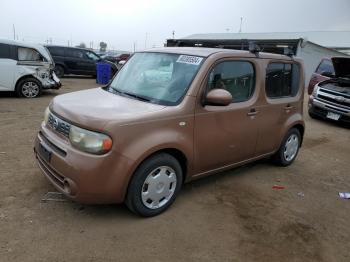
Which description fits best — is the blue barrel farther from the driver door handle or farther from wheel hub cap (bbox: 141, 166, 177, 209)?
wheel hub cap (bbox: 141, 166, 177, 209)

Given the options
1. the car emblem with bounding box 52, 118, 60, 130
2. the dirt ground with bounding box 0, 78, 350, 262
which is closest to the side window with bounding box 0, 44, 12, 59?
the dirt ground with bounding box 0, 78, 350, 262

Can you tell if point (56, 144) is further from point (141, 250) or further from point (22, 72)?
point (22, 72)

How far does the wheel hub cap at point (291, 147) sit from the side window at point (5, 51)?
860 cm

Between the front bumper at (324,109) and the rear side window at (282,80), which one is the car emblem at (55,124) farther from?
the front bumper at (324,109)

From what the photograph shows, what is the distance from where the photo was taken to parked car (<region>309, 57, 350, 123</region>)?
9938 mm

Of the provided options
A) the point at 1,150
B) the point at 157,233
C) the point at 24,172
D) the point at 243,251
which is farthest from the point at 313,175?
the point at 1,150

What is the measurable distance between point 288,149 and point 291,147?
98 mm

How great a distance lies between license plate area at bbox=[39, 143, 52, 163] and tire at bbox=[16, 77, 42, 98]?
7.96 metres

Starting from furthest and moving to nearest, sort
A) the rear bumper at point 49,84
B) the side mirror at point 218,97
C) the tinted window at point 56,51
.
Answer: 1. the tinted window at point 56,51
2. the rear bumper at point 49,84
3. the side mirror at point 218,97

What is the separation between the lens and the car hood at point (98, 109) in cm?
342

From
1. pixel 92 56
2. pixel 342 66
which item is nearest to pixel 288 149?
pixel 342 66

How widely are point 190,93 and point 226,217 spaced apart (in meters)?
1.43

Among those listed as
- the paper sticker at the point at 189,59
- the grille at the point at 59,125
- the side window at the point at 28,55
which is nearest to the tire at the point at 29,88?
the side window at the point at 28,55

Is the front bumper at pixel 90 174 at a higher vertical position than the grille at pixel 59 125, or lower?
lower
